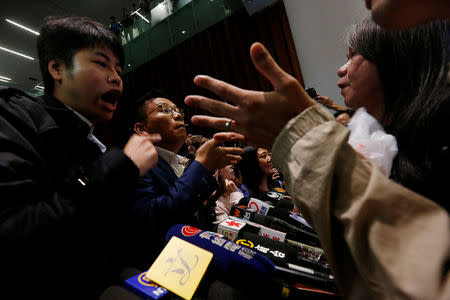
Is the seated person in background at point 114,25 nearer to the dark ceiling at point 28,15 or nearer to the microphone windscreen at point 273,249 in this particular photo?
the dark ceiling at point 28,15

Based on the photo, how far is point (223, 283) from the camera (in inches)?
32.7

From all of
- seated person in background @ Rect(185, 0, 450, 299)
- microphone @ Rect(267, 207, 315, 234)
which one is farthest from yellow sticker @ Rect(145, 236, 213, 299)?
microphone @ Rect(267, 207, 315, 234)

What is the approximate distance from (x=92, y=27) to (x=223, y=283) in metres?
1.41

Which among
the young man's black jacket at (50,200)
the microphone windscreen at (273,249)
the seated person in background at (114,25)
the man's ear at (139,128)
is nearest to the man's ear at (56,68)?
the young man's black jacket at (50,200)

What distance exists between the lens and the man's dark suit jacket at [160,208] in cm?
101

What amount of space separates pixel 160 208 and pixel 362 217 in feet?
2.84

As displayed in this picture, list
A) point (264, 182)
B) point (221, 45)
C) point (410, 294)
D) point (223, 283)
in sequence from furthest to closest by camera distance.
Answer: point (221, 45)
point (264, 182)
point (223, 283)
point (410, 294)

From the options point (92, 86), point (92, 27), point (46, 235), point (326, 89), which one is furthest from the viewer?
point (326, 89)

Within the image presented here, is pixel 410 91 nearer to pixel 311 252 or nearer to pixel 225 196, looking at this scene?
pixel 311 252

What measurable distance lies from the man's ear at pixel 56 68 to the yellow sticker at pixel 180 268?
3.22ft

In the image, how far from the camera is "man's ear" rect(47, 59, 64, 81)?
1.04 meters

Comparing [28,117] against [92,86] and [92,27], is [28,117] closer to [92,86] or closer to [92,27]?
[92,86]

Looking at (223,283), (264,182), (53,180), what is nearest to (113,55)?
(53,180)

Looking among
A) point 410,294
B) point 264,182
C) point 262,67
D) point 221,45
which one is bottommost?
point 264,182
